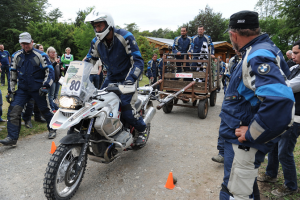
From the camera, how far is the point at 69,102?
2.58 metres

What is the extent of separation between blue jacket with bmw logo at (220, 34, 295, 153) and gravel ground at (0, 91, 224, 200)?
1.53 meters

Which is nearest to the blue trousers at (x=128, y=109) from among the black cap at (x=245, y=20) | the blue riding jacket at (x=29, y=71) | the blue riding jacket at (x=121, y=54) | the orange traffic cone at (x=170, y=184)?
the blue riding jacket at (x=121, y=54)

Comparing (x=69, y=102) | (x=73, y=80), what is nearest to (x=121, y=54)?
(x=73, y=80)

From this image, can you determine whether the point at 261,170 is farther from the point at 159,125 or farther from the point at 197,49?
the point at 197,49

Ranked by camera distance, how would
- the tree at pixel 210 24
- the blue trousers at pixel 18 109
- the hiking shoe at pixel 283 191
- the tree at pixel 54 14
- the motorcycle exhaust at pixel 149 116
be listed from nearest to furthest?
the hiking shoe at pixel 283 191, the motorcycle exhaust at pixel 149 116, the blue trousers at pixel 18 109, the tree at pixel 54 14, the tree at pixel 210 24

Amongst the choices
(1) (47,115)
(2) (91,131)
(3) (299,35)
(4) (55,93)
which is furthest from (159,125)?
(3) (299,35)

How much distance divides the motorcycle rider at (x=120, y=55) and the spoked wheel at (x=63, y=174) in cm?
102

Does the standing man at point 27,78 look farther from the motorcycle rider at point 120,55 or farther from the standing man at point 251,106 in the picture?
the standing man at point 251,106

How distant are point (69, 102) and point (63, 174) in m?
0.89

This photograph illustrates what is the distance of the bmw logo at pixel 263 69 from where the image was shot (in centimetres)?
154

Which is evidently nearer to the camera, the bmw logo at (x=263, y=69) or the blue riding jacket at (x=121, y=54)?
the bmw logo at (x=263, y=69)

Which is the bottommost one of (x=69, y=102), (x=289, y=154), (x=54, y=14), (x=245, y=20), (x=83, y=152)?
(x=289, y=154)

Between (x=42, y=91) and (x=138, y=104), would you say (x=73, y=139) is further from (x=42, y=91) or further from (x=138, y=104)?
(x=42, y=91)

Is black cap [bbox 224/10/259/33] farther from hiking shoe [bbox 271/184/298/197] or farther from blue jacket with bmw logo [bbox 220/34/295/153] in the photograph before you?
hiking shoe [bbox 271/184/298/197]
